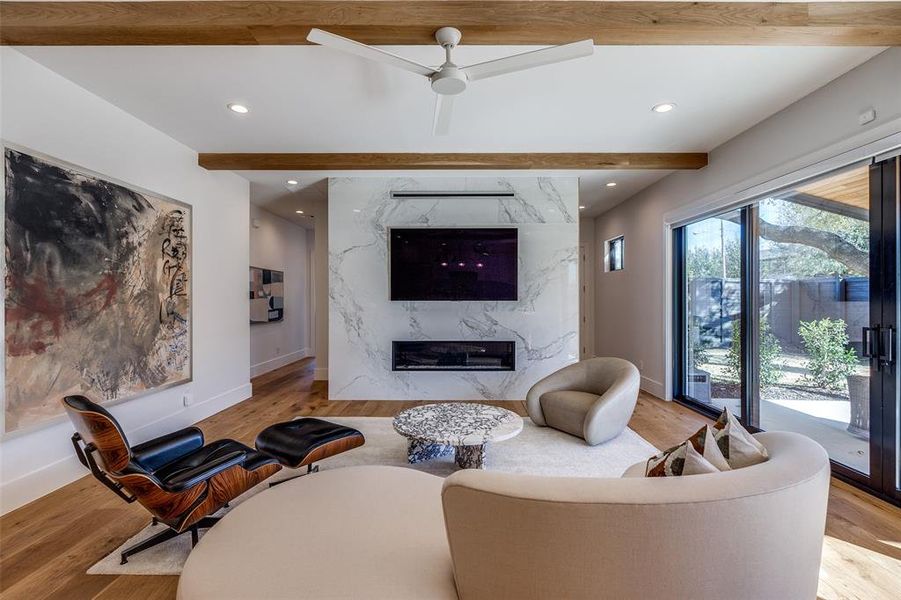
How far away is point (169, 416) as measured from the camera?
3.58 m

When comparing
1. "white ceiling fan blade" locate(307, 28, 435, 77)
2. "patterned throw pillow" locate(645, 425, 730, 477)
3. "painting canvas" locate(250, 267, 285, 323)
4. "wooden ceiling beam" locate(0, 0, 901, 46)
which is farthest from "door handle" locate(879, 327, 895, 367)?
"painting canvas" locate(250, 267, 285, 323)

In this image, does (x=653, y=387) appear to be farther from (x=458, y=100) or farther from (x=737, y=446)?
(x=458, y=100)

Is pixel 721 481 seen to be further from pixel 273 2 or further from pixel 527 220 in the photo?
pixel 527 220

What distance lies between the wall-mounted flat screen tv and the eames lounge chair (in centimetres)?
275

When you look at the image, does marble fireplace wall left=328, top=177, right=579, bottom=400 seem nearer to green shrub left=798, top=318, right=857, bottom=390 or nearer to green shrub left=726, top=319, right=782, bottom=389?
green shrub left=726, top=319, right=782, bottom=389

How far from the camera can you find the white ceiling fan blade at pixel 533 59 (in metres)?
1.87

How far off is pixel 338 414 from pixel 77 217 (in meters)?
2.68

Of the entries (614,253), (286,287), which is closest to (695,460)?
(614,253)

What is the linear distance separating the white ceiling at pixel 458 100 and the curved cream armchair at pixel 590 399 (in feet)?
7.05

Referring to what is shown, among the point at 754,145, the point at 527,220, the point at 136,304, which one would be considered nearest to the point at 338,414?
the point at 136,304

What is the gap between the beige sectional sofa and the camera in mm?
914

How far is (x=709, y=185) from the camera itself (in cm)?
393

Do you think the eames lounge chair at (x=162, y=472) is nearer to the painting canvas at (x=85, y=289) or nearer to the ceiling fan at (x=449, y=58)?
the painting canvas at (x=85, y=289)

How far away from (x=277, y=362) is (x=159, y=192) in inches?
157
